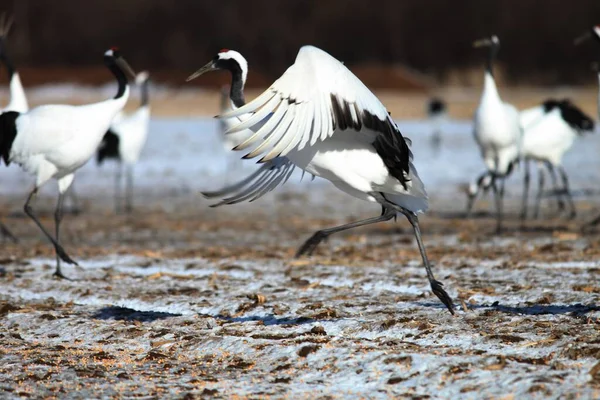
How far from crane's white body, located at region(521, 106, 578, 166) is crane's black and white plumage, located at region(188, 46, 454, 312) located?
6840 mm

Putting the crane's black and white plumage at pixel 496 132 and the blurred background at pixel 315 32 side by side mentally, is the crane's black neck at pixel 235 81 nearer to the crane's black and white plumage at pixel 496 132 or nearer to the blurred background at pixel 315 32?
the crane's black and white plumage at pixel 496 132

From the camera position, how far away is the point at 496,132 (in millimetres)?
10984

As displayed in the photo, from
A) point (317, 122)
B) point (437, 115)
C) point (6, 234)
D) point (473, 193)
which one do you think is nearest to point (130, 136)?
point (6, 234)

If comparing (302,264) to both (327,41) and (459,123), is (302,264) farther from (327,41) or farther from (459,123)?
(327,41)

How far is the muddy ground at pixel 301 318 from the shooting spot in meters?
4.62

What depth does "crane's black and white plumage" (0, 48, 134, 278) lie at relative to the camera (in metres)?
8.12

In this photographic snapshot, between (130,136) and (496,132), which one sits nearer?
(496,132)

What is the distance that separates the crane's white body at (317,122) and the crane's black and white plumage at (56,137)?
9.13ft

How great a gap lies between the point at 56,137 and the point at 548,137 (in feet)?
23.2

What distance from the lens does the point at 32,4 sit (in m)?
64.7

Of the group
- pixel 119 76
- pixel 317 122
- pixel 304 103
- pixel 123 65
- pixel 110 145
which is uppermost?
pixel 123 65

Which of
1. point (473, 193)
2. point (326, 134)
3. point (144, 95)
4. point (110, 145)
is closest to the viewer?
point (326, 134)

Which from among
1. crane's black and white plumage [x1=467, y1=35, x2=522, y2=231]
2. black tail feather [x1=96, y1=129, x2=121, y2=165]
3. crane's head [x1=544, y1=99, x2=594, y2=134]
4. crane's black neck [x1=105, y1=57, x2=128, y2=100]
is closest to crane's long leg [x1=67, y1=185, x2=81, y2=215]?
black tail feather [x1=96, y1=129, x2=121, y2=165]

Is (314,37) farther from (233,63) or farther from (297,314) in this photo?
(297,314)
